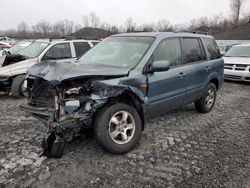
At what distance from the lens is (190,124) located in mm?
5051

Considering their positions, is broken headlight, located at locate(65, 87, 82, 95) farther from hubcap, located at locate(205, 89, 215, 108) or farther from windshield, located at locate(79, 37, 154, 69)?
hubcap, located at locate(205, 89, 215, 108)

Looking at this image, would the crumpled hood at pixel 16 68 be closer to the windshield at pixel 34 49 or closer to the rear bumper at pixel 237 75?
the windshield at pixel 34 49

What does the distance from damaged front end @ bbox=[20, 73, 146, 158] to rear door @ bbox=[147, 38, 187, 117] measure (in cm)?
74

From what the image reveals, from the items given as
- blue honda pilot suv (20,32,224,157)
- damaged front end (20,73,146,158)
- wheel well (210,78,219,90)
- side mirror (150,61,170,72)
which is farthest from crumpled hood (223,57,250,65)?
damaged front end (20,73,146,158)

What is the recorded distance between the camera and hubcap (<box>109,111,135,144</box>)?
3553 mm

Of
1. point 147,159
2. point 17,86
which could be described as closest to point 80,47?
point 17,86

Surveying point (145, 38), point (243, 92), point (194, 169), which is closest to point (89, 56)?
point (145, 38)

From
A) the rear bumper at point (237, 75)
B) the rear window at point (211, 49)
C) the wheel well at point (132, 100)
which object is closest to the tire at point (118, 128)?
the wheel well at point (132, 100)

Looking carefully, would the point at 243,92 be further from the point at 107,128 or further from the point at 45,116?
the point at 45,116

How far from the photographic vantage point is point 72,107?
3268mm

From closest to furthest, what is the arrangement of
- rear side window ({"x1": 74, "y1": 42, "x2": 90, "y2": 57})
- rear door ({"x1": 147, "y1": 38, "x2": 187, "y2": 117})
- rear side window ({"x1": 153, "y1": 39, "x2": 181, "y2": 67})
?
rear door ({"x1": 147, "y1": 38, "x2": 187, "y2": 117}) < rear side window ({"x1": 153, "y1": 39, "x2": 181, "y2": 67}) < rear side window ({"x1": 74, "y1": 42, "x2": 90, "y2": 57})

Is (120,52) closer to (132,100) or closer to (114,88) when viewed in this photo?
(132,100)

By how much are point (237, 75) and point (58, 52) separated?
6844 mm

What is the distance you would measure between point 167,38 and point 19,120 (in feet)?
11.0
